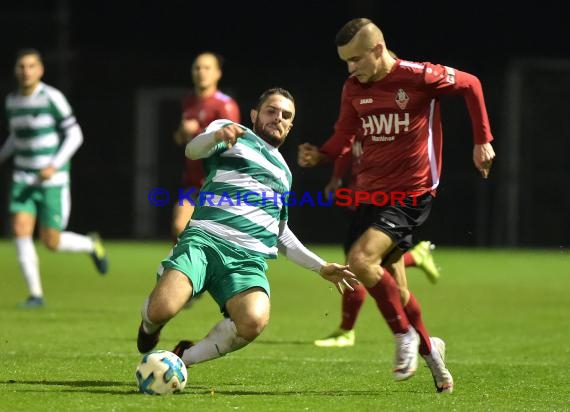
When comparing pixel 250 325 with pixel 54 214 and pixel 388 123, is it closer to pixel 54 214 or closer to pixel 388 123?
pixel 388 123

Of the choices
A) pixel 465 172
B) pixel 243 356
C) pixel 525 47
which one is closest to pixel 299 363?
pixel 243 356

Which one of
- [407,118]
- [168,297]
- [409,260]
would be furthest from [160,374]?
[409,260]

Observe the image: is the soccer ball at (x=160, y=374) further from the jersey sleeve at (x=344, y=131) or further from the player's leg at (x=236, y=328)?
the jersey sleeve at (x=344, y=131)

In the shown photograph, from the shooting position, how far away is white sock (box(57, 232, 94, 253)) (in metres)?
13.4

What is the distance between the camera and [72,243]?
13547mm

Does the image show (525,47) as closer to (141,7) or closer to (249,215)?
(141,7)

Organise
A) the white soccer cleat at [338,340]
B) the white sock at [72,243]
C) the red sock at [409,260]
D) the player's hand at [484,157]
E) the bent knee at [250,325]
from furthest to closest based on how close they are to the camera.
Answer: the white sock at [72,243]
the red sock at [409,260]
the white soccer cleat at [338,340]
the player's hand at [484,157]
the bent knee at [250,325]

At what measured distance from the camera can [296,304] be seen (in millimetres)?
13680

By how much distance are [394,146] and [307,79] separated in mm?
15773

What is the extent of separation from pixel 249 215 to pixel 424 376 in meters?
1.72

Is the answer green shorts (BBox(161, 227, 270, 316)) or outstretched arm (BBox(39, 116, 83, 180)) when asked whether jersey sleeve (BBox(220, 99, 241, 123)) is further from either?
green shorts (BBox(161, 227, 270, 316))

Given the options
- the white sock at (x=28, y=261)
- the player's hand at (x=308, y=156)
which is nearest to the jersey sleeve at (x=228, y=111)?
the white sock at (x=28, y=261)

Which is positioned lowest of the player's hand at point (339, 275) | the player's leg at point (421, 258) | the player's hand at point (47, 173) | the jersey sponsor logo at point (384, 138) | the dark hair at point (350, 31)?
the player's leg at point (421, 258)

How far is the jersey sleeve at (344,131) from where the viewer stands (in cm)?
812
